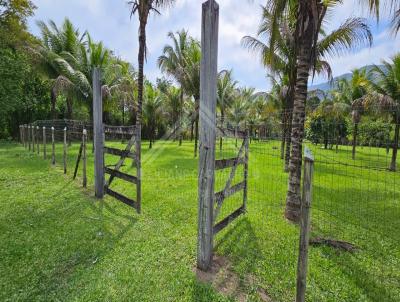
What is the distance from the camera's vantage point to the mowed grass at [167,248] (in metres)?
2.49

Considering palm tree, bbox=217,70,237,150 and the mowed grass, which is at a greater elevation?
palm tree, bbox=217,70,237,150

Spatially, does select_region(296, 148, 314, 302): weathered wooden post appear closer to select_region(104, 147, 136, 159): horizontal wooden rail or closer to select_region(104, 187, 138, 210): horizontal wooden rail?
select_region(104, 187, 138, 210): horizontal wooden rail

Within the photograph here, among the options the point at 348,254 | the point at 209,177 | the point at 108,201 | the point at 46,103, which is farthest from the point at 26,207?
the point at 46,103

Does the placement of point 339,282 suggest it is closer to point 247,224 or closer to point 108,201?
point 247,224

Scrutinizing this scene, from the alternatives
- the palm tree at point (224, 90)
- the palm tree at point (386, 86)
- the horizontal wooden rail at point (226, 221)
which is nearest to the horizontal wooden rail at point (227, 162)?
the horizontal wooden rail at point (226, 221)

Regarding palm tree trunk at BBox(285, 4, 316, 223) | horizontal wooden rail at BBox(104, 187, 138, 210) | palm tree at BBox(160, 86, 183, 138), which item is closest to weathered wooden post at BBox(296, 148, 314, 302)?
palm tree trunk at BBox(285, 4, 316, 223)

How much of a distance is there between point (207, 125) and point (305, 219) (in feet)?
4.59

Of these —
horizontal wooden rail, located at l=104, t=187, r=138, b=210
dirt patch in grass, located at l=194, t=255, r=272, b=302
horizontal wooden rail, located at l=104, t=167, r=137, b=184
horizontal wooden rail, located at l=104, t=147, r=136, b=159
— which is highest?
horizontal wooden rail, located at l=104, t=147, r=136, b=159

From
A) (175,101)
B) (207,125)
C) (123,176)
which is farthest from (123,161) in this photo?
(175,101)

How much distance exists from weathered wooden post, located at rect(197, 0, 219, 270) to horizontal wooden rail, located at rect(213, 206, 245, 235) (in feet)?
1.01

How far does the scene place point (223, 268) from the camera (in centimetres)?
292

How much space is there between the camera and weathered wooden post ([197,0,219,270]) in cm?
268

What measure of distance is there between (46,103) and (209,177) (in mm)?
22689

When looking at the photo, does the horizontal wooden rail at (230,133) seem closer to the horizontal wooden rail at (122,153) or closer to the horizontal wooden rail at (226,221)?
the horizontal wooden rail at (226,221)
